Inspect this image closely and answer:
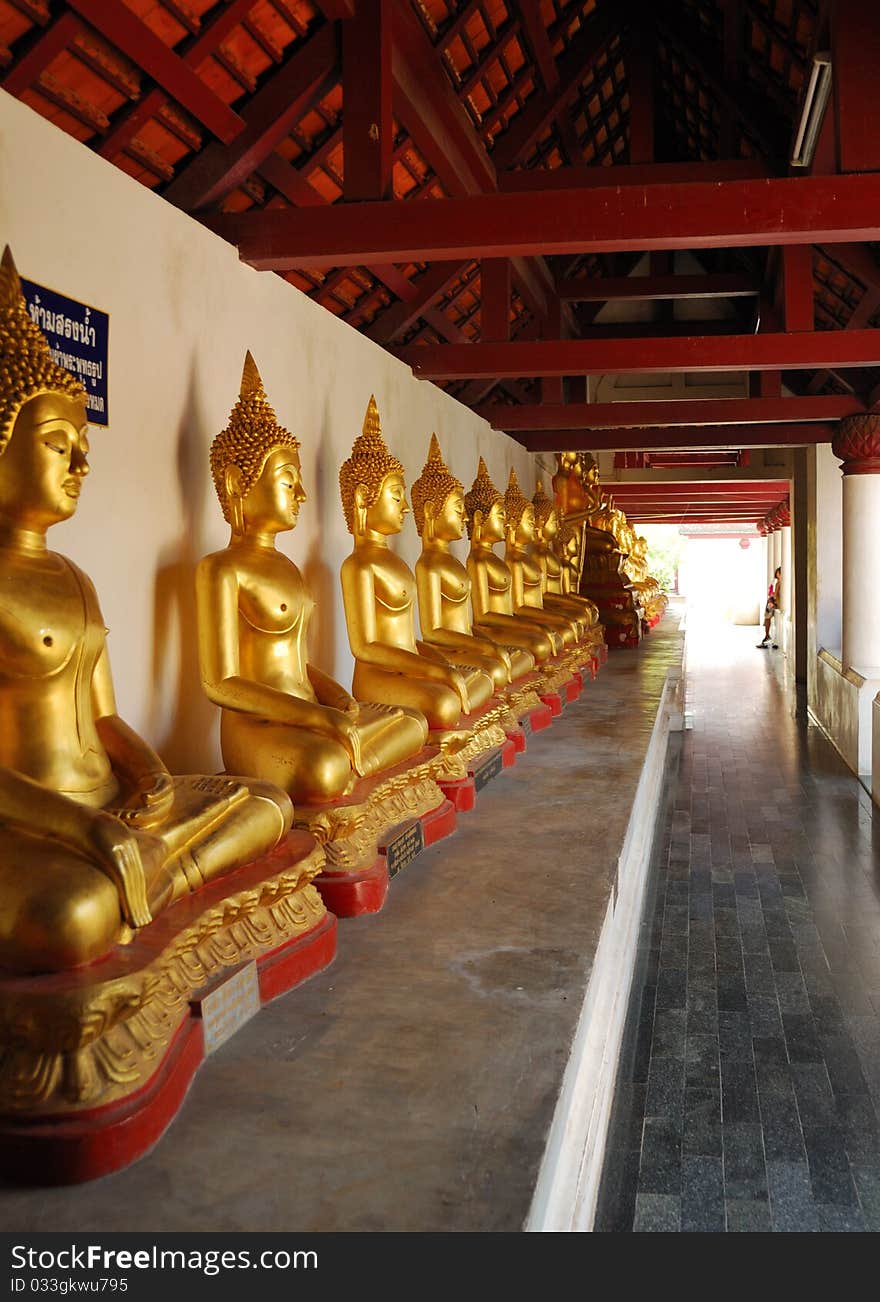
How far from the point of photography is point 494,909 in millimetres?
2650

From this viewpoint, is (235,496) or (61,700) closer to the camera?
(61,700)

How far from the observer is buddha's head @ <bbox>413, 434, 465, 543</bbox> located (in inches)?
183

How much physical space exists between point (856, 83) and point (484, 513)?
2743 mm

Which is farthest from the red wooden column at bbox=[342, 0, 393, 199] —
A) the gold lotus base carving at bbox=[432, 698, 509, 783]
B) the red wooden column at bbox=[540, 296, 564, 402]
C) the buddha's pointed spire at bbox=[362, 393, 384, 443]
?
the red wooden column at bbox=[540, 296, 564, 402]

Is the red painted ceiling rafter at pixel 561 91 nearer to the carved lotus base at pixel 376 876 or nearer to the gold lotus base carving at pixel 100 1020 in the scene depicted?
the carved lotus base at pixel 376 876

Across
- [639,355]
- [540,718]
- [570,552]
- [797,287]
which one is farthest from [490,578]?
[570,552]

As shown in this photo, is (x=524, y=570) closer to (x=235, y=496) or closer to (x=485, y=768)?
(x=485, y=768)

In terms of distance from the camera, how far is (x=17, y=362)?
1.95 meters

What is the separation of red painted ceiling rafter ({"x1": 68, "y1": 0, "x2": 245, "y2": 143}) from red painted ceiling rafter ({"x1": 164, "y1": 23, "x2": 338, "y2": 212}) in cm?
7

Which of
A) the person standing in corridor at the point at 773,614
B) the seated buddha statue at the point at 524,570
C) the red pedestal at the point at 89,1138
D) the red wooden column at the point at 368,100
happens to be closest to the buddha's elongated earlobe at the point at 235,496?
the red wooden column at the point at 368,100

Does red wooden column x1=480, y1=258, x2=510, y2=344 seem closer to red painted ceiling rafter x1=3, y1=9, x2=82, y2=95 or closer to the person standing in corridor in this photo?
red painted ceiling rafter x1=3, y1=9, x2=82, y2=95

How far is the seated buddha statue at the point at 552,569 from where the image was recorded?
23.0 feet

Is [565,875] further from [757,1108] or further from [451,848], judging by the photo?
[757,1108]
